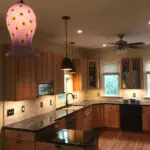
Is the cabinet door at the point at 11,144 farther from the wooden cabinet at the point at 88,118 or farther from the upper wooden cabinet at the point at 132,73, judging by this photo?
the upper wooden cabinet at the point at 132,73

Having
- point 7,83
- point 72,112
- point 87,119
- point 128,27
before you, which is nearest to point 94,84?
point 87,119

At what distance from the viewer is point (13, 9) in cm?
167

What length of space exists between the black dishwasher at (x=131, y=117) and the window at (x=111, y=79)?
2.67 feet

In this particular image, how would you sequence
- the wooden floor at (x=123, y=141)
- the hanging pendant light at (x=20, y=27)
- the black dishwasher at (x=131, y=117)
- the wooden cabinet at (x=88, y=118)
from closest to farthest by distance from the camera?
the hanging pendant light at (x=20, y=27) < the wooden floor at (x=123, y=141) < the wooden cabinet at (x=88, y=118) < the black dishwasher at (x=131, y=117)

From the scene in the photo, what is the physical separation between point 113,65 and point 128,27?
3.13m

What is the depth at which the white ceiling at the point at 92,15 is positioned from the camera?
9.07 feet

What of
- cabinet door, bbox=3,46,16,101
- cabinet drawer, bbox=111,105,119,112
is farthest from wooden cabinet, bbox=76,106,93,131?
cabinet door, bbox=3,46,16,101

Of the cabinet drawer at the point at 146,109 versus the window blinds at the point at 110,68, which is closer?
the cabinet drawer at the point at 146,109

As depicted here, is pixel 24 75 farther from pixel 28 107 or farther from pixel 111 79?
pixel 111 79

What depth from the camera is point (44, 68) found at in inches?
179

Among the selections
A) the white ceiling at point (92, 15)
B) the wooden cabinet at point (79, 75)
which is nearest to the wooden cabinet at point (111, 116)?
the wooden cabinet at point (79, 75)

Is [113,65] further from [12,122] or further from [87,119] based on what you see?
[12,122]

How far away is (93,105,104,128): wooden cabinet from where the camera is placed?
259 inches

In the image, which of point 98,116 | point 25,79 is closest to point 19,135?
point 25,79
